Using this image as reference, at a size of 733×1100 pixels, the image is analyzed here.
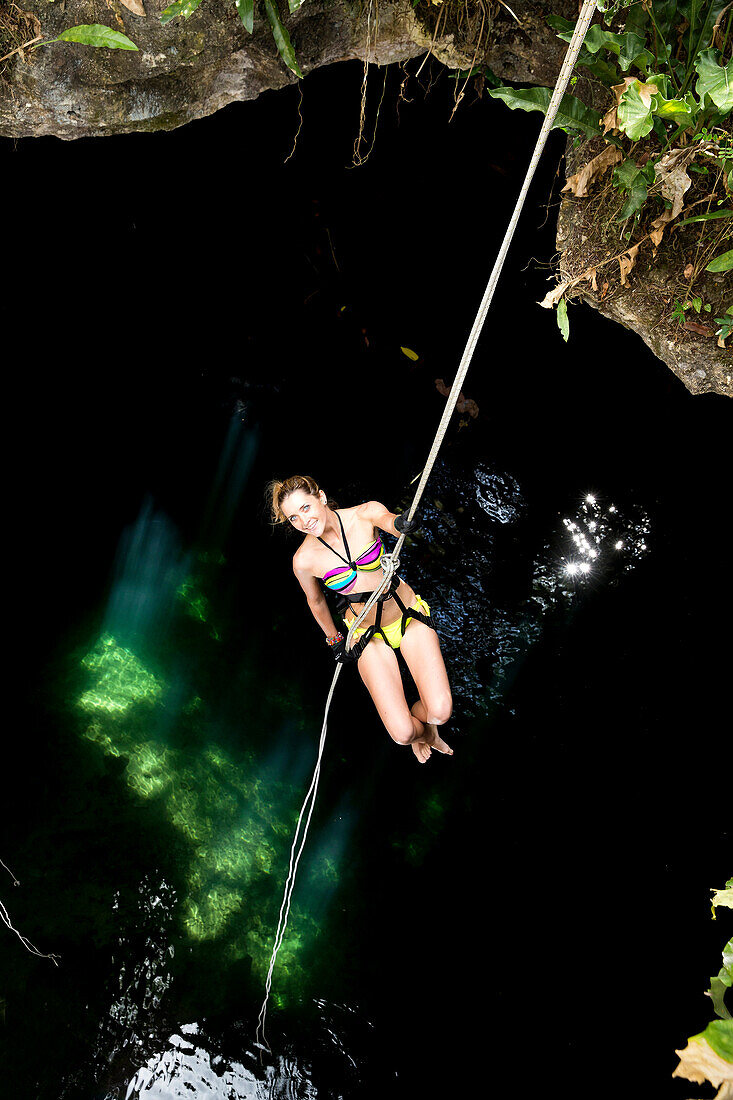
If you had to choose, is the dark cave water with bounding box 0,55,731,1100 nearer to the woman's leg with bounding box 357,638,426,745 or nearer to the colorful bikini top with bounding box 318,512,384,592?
the woman's leg with bounding box 357,638,426,745

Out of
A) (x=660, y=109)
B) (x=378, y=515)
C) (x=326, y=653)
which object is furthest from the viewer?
(x=326, y=653)

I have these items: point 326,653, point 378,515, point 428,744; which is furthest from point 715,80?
point 326,653

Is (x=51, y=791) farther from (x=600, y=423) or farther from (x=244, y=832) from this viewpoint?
(x=600, y=423)

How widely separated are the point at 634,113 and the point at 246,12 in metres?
1.48

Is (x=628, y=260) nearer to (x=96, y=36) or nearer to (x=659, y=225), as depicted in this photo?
(x=659, y=225)

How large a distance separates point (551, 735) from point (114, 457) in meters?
3.61

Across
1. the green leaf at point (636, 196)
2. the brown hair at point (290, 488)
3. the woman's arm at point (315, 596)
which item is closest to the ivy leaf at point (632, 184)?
the green leaf at point (636, 196)

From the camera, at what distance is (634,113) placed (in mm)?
2039

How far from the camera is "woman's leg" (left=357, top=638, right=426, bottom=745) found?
2.82 m

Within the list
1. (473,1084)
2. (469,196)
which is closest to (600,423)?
(469,196)

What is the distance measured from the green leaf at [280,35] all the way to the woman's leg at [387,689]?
7.75 ft

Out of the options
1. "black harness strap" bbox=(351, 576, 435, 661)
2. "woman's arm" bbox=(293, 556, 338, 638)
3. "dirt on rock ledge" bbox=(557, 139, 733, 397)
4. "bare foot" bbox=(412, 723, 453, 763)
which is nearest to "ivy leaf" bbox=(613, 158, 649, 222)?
"dirt on rock ledge" bbox=(557, 139, 733, 397)

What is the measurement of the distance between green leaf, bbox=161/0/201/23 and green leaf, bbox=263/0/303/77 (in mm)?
303

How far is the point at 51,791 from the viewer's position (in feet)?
12.7
